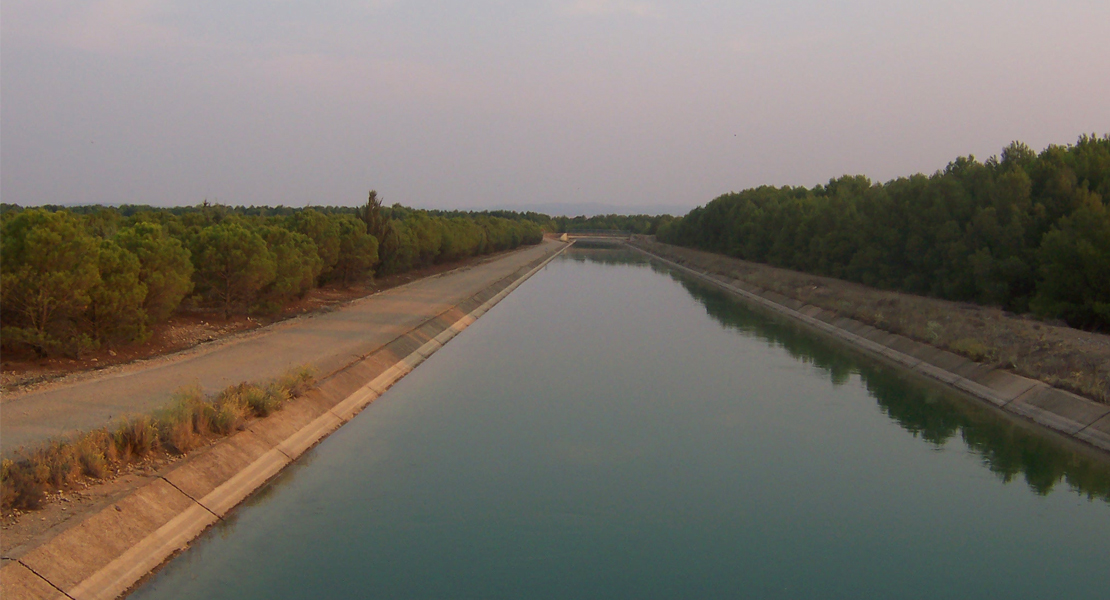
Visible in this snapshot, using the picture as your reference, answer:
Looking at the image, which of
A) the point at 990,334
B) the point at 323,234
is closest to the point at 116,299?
the point at 323,234

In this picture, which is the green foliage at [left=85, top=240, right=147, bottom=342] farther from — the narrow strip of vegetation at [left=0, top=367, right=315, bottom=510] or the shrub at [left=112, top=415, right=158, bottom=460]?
the shrub at [left=112, top=415, right=158, bottom=460]

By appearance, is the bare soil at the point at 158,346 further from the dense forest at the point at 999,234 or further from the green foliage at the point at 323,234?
the dense forest at the point at 999,234

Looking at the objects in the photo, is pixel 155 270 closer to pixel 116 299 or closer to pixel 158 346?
pixel 158 346

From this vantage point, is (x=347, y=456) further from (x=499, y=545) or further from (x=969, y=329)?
(x=969, y=329)

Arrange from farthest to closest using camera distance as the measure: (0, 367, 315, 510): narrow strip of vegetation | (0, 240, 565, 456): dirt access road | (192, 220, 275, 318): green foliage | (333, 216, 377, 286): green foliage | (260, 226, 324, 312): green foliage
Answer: (333, 216, 377, 286): green foliage
(260, 226, 324, 312): green foliage
(192, 220, 275, 318): green foliage
(0, 240, 565, 456): dirt access road
(0, 367, 315, 510): narrow strip of vegetation

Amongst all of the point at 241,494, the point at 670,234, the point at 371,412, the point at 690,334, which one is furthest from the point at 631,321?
the point at 670,234

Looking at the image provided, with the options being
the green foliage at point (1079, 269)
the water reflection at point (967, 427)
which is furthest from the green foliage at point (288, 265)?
the green foliage at point (1079, 269)

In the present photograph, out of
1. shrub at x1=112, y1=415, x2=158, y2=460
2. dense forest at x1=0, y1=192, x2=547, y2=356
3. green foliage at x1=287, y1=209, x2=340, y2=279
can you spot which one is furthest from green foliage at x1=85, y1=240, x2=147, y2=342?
green foliage at x1=287, y1=209, x2=340, y2=279
